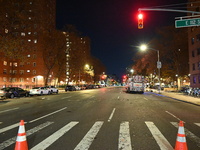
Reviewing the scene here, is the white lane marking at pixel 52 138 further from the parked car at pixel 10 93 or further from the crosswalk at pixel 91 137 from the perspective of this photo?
the parked car at pixel 10 93

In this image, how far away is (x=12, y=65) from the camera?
61719mm

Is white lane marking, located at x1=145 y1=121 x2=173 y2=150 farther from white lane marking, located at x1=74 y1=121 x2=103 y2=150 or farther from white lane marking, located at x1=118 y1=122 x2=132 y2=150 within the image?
white lane marking, located at x1=74 y1=121 x2=103 y2=150

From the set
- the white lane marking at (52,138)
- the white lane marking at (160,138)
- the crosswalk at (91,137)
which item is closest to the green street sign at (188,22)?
the crosswalk at (91,137)

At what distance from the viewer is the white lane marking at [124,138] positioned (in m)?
5.31

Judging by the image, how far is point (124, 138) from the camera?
616cm

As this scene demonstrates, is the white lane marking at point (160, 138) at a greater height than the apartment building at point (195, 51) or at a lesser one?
lesser

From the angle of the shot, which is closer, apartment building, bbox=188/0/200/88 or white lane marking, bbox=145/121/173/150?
white lane marking, bbox=145/121/173/150

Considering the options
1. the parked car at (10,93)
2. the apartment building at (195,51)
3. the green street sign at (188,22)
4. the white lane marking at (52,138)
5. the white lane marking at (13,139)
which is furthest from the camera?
the apartment building at (195,51)

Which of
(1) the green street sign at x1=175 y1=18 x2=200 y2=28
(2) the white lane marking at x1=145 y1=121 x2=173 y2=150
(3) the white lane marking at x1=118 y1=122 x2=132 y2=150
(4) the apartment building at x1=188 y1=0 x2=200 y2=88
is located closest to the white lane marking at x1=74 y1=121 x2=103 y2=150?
(3) the white lane marking at x1=118 y1=122 x2=132 y2=150

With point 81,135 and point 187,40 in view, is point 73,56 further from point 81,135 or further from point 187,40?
point 81,135

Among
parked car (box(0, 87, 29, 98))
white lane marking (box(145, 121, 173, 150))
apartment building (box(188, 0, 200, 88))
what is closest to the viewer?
white lane marking (box(145, 121, 173, 150))

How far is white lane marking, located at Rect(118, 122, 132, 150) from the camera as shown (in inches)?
209

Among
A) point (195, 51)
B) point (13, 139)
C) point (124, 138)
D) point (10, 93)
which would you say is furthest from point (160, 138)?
point (195, 51)

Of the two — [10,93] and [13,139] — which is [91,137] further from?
[10,93]
